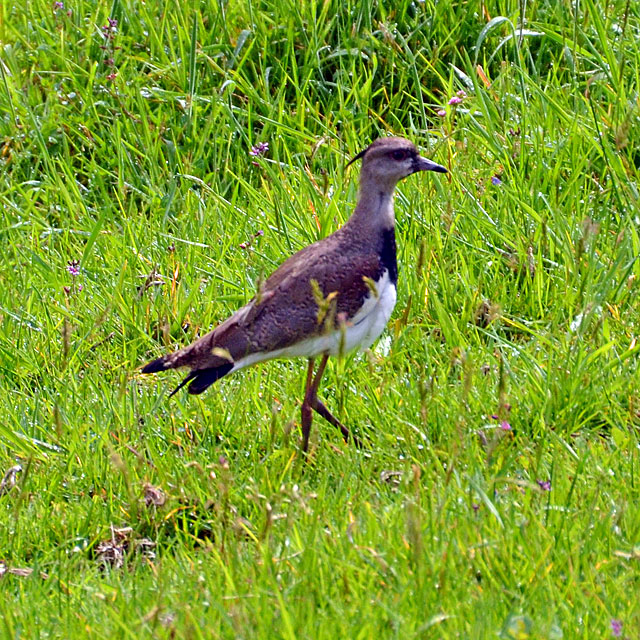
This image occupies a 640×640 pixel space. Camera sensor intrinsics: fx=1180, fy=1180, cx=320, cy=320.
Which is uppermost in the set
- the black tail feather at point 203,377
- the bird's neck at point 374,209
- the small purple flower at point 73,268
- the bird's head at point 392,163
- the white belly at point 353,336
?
the bird's head at point 392,163

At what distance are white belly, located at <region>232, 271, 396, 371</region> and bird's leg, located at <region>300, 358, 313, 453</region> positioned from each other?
0.13m

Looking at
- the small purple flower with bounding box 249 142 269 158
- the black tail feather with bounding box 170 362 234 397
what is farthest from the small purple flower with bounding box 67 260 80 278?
the black tail feather with bounding box 170 362 234 397

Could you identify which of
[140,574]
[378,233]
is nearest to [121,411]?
[140,574]

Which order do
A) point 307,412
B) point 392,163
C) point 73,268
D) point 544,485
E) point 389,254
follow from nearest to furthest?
point 544,485
point 307,412
point 389,254
point 392,163
point 73,268

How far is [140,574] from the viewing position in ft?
12.7

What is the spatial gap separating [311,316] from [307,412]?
0.37m

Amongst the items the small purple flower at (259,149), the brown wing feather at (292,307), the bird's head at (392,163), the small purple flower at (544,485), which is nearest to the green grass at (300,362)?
the small purple flower at (544,485)

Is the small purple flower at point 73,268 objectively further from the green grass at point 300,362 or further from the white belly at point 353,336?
the white belly at point 353,336

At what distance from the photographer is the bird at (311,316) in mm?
4555

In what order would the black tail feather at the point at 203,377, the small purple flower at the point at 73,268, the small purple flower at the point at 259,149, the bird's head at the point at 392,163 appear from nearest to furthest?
the black tail feather at the point at 203,377 < the bird's head at the point at 392,163 < the small purple flower at the point at 73,268 < the small purple flower at the point at 259,149

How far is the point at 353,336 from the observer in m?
4.63

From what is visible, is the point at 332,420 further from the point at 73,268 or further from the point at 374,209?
the point at 73,268

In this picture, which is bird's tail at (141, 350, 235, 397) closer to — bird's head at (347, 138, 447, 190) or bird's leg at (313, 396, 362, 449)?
bird's leg at (313, 396, 362, 449)

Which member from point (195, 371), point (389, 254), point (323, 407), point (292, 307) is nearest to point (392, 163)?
point (389, 254)
